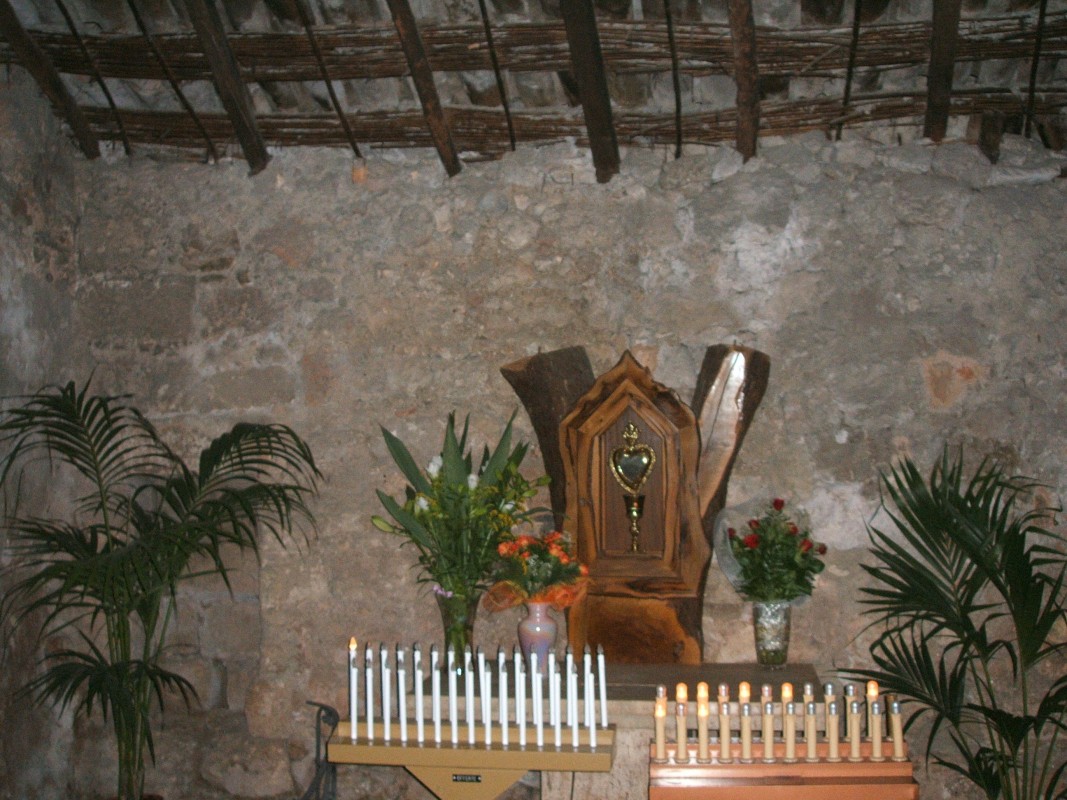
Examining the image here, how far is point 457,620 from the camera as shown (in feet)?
12.9

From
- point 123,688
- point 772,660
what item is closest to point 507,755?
point 772,660

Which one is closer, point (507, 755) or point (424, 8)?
point (507, 755)

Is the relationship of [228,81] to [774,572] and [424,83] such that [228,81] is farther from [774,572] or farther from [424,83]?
[774,572]

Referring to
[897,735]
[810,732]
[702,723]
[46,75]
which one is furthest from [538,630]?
[46,75]

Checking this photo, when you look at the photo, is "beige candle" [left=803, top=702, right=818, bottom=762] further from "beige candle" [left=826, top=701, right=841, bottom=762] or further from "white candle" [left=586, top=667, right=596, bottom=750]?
"white candle" [left=586, top=667, right=596, bottom=750]

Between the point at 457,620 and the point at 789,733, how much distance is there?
1276 millimetres

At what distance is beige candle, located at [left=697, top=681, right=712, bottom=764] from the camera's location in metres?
3.20

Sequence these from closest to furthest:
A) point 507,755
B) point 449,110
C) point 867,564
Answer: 1. point 507,755
2. point 867,564
3. point 449,110

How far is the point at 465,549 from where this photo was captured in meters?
3.92

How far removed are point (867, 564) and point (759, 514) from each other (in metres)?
0.45

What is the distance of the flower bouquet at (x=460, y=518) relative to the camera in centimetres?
394

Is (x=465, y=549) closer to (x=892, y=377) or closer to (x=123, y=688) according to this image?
(x=123, y=688)

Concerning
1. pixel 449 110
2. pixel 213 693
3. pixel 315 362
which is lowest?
pixel 213 693

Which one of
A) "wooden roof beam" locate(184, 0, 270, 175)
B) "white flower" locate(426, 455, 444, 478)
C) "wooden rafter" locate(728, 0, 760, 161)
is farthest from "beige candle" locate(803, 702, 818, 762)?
"wooden roof beam" locate(184, 0, 270, 175)
